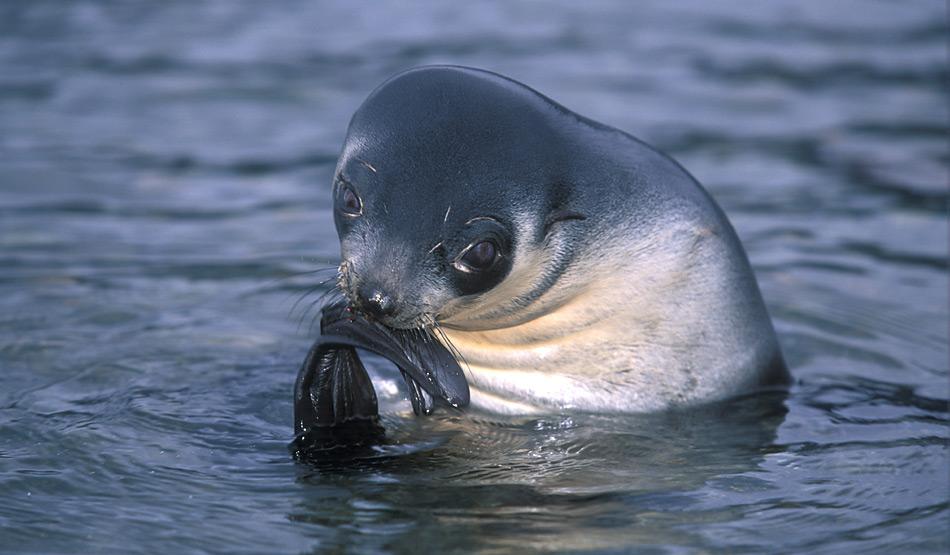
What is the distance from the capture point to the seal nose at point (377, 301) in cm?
392

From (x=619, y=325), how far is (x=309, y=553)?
1.48m

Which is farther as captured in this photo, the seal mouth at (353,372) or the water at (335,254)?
the seal mouth at (353,372)

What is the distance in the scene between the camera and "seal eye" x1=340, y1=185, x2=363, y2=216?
4.05 m

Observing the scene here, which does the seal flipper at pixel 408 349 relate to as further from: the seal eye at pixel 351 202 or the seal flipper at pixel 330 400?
the seal eye at pixel 351 202

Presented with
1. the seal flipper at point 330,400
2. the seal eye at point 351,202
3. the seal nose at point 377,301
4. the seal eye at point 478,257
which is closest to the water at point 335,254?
the seal flipper at point 330,400

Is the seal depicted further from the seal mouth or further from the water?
the water

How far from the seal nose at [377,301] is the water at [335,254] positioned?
46 centimetres

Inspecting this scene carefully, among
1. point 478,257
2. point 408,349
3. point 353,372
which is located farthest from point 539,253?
point 353,372

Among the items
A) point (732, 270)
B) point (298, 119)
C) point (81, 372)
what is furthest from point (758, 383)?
point (298, 119)

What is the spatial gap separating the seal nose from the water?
457 millimetres

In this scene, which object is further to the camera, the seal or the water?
the seal

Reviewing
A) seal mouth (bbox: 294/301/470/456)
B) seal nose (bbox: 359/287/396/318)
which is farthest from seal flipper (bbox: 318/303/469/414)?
seal nose (bbox: 359/287/396/318)

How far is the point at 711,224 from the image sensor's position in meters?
4.73

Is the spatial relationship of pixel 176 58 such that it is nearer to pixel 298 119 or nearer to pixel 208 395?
pixel 298 119
